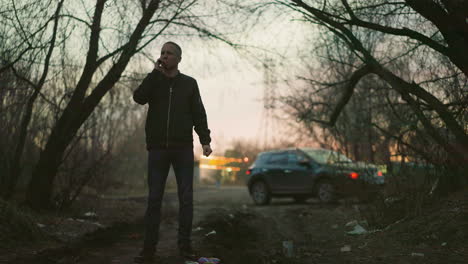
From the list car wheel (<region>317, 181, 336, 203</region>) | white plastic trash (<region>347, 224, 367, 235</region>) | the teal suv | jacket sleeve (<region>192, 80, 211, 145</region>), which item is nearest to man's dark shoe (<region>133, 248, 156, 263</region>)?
jacket sleeve (<region>192, 80, 211, 145</region>)

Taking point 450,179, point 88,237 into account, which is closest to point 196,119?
point 88,237

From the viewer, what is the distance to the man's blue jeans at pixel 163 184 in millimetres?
5203

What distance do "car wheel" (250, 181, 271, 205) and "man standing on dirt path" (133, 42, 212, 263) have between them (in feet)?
34.9

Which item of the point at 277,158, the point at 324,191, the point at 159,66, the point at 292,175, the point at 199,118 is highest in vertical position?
the point at 159,66

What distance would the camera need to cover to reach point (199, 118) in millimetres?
5414

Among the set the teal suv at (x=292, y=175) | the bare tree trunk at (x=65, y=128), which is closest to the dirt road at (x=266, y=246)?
the bare tree trunk at (x=65, y=128)

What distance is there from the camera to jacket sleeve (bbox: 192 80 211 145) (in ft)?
17.7

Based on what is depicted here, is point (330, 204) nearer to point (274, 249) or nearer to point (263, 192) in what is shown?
point (263, 192)

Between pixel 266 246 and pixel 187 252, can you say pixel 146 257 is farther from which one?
pixel 266 246

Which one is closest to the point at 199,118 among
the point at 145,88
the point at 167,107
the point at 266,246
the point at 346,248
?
the point at 167,107

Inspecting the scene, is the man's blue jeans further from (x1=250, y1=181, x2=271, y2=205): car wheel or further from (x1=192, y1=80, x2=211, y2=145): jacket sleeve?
(x1=250, y1=181, x2=271, y2=205): car wheel

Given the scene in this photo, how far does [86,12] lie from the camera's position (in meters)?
7.75

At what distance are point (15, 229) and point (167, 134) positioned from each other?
2415mm

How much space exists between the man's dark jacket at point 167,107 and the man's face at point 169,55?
4.8 inches
